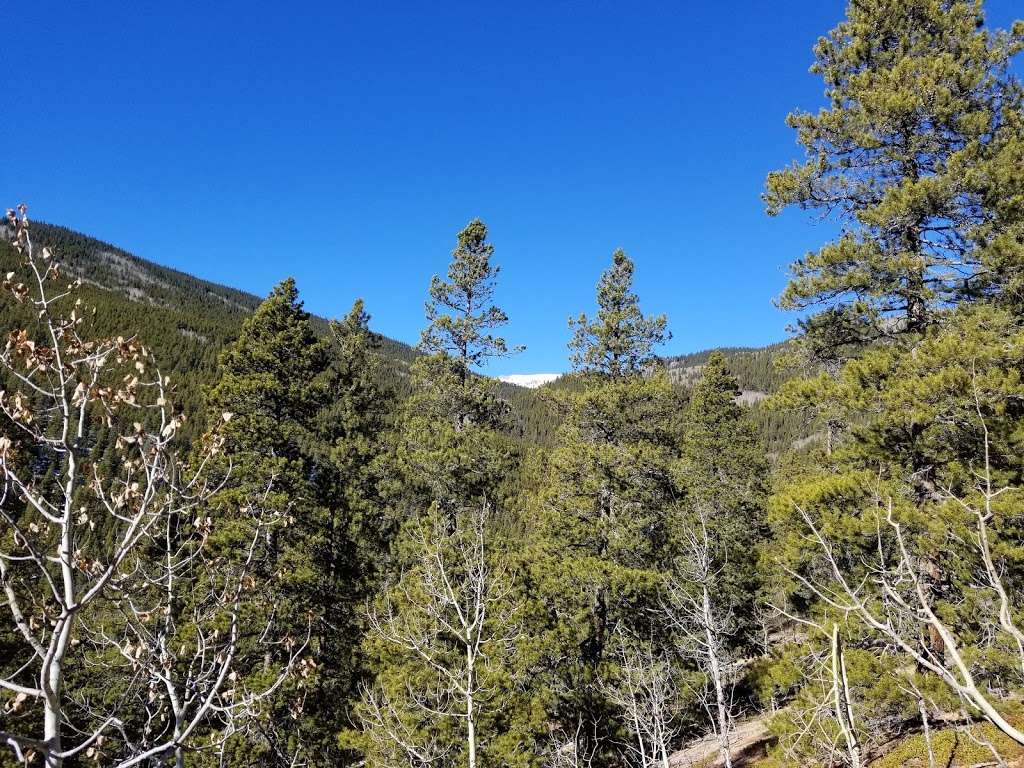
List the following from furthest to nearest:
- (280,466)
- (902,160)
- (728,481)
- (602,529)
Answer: (728,481) → (602,529) → (280,466) → (902,160)

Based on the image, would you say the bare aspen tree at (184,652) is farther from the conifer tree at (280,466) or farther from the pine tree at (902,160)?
the pine tree at (902,160)

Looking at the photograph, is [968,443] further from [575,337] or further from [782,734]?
[575,337]

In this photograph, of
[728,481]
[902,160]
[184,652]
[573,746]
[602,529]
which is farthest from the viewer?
[728,481]

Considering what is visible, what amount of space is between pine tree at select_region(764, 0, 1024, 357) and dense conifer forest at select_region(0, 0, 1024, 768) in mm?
49

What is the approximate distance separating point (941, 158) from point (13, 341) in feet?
39.7

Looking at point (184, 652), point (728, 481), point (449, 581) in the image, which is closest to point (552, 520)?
point (449, 581)

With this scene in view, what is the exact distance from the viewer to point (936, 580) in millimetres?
8562

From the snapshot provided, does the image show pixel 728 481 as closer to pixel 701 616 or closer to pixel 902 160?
pixel 701 616

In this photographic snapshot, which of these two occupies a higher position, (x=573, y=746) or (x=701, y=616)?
(x=701, y=616)

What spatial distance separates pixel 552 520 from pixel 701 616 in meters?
4.38

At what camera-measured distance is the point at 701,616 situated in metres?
11.6

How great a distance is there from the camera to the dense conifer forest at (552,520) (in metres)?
3.50

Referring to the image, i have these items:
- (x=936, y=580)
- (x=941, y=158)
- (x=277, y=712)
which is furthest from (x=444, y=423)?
(x=941, y=158)

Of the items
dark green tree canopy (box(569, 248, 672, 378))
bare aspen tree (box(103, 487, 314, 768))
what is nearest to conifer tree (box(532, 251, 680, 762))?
dark green tree canopy (box(569, 248, 672, 378))
